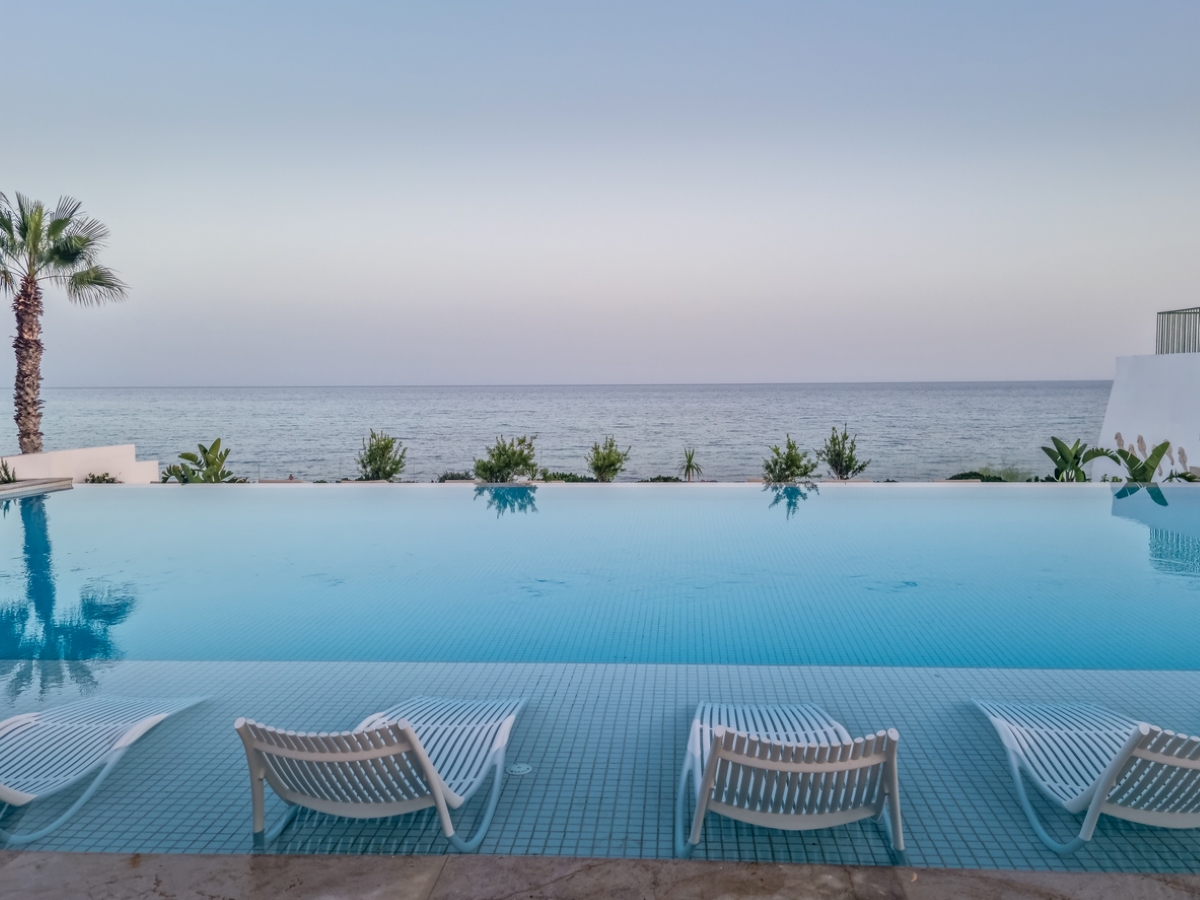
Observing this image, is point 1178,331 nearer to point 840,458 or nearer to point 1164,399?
point 1164,399

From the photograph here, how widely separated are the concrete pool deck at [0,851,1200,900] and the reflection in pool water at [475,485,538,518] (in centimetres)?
733

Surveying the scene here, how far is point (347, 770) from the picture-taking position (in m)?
2.60

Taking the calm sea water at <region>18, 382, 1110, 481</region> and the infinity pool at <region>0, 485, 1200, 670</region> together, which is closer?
the infinity pool at <region>0, 485, 1200, 670</region>

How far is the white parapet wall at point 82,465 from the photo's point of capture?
37.9ft

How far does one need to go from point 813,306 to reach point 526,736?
88.0ft

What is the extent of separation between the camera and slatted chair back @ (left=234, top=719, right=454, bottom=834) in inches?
101

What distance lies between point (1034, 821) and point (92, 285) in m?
14.8

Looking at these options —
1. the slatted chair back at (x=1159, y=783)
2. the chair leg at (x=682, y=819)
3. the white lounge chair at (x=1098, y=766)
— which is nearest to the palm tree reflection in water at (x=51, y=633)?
the chair leg at (x=682, y=819)

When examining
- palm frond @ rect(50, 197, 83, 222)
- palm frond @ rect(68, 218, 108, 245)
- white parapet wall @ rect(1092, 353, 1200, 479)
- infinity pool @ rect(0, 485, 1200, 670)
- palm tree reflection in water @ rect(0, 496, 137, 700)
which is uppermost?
palm frond @ rect(50, 197, 83, 222)

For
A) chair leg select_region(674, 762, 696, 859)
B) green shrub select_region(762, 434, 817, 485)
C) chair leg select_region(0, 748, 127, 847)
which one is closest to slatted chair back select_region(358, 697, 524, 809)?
chair leg select_region(674, 762, 696, 859)

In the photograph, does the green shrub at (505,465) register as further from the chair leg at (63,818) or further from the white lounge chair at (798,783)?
the white lounge chair at (798,783)

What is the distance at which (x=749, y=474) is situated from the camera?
27.5 m

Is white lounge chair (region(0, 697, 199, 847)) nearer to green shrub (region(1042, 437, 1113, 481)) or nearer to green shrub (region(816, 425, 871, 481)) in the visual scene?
green shrub (region(816, 425, 871, 481))

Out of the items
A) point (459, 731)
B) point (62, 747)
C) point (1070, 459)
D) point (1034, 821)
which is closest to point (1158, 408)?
point (1070, 459)
